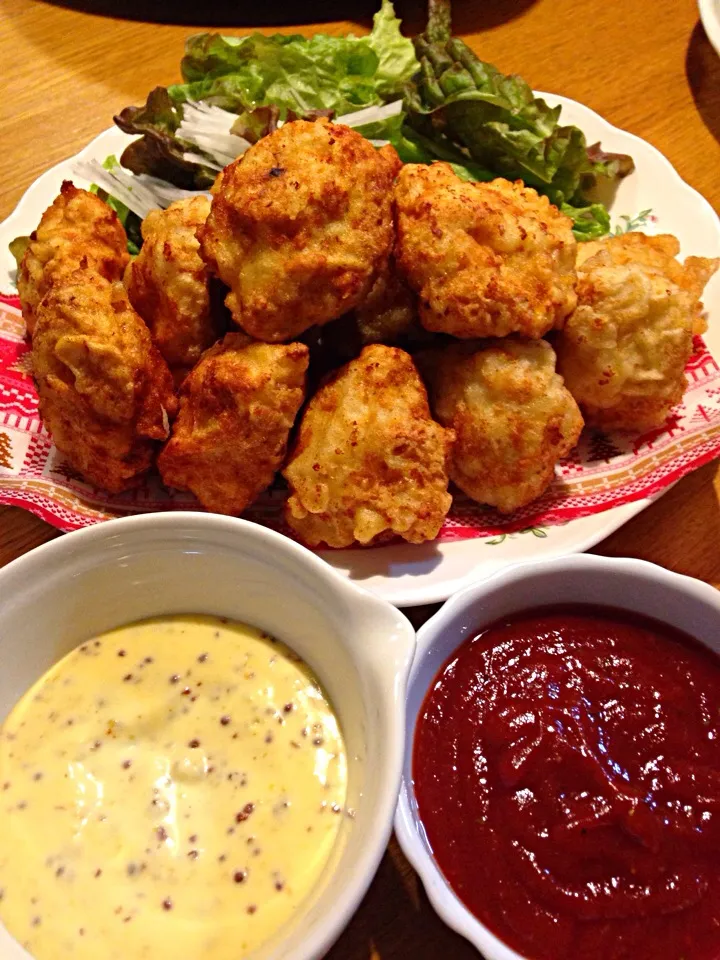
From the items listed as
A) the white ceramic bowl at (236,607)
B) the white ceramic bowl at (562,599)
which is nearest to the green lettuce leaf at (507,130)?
the white ceramic bowl at (562,599)

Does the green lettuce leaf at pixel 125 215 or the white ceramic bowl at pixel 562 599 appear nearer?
the white ceramic bowl at pixel 562 599

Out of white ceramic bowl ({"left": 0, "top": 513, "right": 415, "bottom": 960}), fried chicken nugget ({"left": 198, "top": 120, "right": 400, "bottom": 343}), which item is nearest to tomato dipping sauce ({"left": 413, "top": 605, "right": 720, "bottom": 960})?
white ceramic bowl ({"left": 0, "top": 513, "right": 415, "bottom": 960})

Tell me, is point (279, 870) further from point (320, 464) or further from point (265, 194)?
point (265, 194)

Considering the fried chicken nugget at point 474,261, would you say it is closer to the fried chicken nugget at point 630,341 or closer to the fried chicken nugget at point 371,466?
the fried chicken nugget at point 630,341

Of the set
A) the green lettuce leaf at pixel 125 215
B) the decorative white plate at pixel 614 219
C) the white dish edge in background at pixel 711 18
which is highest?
the green lettuce leaf at pixel 125 215

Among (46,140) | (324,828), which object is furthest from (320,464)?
(46,140)

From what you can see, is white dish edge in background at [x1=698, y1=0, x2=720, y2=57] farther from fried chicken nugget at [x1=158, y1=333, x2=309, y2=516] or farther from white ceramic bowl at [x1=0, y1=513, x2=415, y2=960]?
white ceramic bowl at [x1=0, y1=513, x2=415, y2=960]
